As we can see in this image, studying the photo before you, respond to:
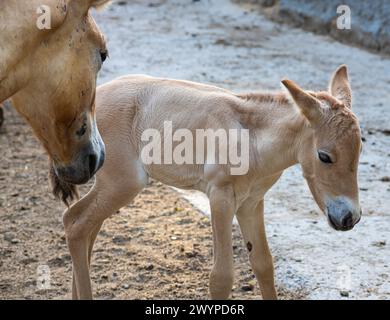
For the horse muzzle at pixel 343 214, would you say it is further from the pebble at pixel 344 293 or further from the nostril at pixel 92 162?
the nostril at pixel 92 162

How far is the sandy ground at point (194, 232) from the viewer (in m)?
5.42

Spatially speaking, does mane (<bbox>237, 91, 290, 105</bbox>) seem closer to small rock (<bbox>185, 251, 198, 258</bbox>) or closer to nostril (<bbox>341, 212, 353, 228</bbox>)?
nostril (<bbox>341, 212, 353, 228</bbox>)

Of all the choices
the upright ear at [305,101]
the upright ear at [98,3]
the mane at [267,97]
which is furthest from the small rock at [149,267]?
the upright ear at [98,3]

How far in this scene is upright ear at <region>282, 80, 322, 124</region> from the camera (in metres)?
4.54

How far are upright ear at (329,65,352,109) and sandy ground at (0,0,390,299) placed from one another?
4.14 feet

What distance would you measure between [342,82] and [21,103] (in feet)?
7.17

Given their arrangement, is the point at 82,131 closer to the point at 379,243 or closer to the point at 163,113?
the point at 163,113

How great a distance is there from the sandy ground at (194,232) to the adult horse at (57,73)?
5.98ft

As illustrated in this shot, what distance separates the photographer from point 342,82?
498 centimetres

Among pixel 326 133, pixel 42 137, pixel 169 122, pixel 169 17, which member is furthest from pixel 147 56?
pixel 42 137

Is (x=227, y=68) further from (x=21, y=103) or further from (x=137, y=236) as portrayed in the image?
(x=21, y=103)

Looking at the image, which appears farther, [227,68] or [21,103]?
[227,68]

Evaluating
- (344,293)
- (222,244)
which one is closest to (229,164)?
(222,244)

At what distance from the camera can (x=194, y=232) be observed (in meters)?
6.26
